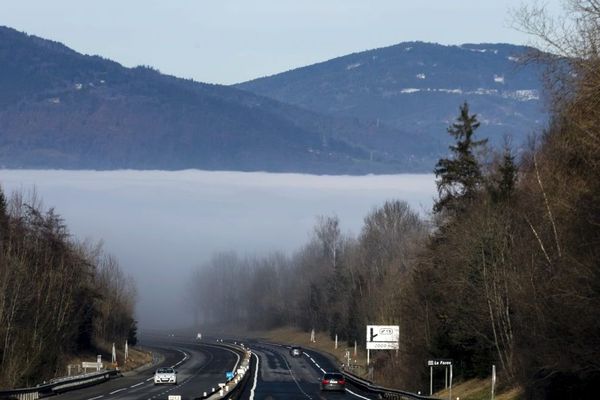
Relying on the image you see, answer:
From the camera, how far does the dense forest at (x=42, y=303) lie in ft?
234

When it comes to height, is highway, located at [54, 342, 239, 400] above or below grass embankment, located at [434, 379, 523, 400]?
below

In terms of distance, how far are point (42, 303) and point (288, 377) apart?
24990 mm

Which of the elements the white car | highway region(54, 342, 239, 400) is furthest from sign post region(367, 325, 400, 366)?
the white car

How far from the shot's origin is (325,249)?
197 metres

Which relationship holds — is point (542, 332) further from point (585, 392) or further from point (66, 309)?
point (66, 309)

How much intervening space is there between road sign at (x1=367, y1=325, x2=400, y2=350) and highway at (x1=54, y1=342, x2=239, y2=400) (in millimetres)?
11318

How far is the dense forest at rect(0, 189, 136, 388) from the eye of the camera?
7119cm

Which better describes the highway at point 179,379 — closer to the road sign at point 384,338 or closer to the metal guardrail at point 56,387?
the metal guardrail at point 56,387

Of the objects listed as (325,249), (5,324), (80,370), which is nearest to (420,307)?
(5,324)

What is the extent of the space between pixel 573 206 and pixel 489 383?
102 feet

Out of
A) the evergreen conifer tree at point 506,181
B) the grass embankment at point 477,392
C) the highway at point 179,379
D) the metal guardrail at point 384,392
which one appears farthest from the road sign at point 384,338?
the evergreen conifer tree at point 506,181

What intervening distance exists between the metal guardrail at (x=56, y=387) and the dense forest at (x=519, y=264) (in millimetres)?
20747

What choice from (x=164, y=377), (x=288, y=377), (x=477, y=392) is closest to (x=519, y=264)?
(x=477, y=392)

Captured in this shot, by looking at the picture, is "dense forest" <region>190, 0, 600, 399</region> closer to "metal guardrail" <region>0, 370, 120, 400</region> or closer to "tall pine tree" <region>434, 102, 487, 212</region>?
"tall pine tree" <region>434, 102, 487, 212</region>
